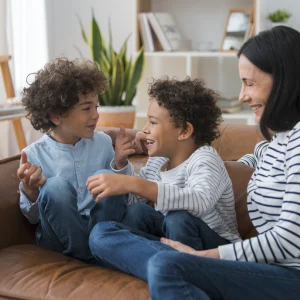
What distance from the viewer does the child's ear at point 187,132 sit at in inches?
76.8

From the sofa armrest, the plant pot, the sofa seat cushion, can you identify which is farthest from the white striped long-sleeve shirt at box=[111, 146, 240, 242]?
the plant pot

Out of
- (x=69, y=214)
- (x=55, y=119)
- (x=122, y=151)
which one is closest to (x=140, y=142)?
(x=122, y=151)

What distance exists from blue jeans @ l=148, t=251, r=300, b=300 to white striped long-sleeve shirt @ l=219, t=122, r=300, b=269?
0.03m

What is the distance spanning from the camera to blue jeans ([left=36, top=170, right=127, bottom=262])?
6.09 feet

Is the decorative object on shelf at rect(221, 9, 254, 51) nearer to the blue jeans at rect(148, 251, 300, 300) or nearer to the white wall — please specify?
the white wall

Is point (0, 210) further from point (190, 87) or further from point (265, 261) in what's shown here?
point (265, 261)

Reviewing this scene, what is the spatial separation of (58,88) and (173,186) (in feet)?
1.96

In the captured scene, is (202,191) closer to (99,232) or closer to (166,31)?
(99,232)

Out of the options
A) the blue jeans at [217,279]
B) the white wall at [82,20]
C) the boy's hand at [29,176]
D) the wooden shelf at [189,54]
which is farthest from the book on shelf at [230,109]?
the blue jeans at [217,279]

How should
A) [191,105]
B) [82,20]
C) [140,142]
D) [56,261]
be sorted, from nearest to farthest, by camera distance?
[56,261] < [191,105] < [140,142] < [82,20]

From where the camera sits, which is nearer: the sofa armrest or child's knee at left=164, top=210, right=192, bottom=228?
child's knee at left=164, top=210, right=192, bottom=228

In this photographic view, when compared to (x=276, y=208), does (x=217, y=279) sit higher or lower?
lower

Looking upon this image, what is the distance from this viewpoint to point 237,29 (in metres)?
4.29

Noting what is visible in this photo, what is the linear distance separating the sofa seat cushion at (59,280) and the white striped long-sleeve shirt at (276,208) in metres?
0.29
